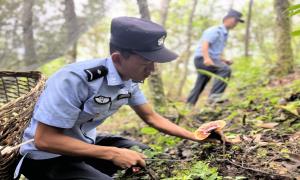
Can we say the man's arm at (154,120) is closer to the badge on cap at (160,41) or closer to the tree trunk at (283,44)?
the badge on cap at (160,41)

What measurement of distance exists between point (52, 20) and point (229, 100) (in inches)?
121

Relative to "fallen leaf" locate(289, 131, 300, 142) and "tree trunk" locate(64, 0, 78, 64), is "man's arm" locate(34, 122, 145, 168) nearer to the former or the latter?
"fallen leaf" locate(289, 131, 300, 142)

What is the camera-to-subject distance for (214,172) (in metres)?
2.83

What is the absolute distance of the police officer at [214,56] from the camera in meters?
7.36

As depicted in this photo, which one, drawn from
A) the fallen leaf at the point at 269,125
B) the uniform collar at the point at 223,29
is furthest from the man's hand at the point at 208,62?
the fallen leaf at the point at 269,125

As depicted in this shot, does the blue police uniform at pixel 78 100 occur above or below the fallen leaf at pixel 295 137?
above

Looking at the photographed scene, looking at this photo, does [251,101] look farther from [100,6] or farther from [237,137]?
[100,6]

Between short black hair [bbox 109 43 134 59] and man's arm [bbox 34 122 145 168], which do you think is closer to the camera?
man's arm [bbox 34 122 145 168]

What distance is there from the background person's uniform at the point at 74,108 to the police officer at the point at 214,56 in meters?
4.21

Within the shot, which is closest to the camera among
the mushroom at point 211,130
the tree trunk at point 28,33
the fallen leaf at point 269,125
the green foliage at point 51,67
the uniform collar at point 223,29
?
the mushroom at point 211,130

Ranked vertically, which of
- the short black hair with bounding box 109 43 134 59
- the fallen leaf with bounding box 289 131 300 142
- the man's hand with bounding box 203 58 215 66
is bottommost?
the man's hand with bounding box 203 58 215 66

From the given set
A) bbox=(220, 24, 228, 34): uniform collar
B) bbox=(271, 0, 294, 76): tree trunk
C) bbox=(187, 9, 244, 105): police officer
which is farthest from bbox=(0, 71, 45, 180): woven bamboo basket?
bbox=(271, 0, 294, 76): tree trunk

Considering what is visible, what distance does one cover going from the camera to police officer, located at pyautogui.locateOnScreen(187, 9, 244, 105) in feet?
24.1

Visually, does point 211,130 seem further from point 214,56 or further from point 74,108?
point 214,56
